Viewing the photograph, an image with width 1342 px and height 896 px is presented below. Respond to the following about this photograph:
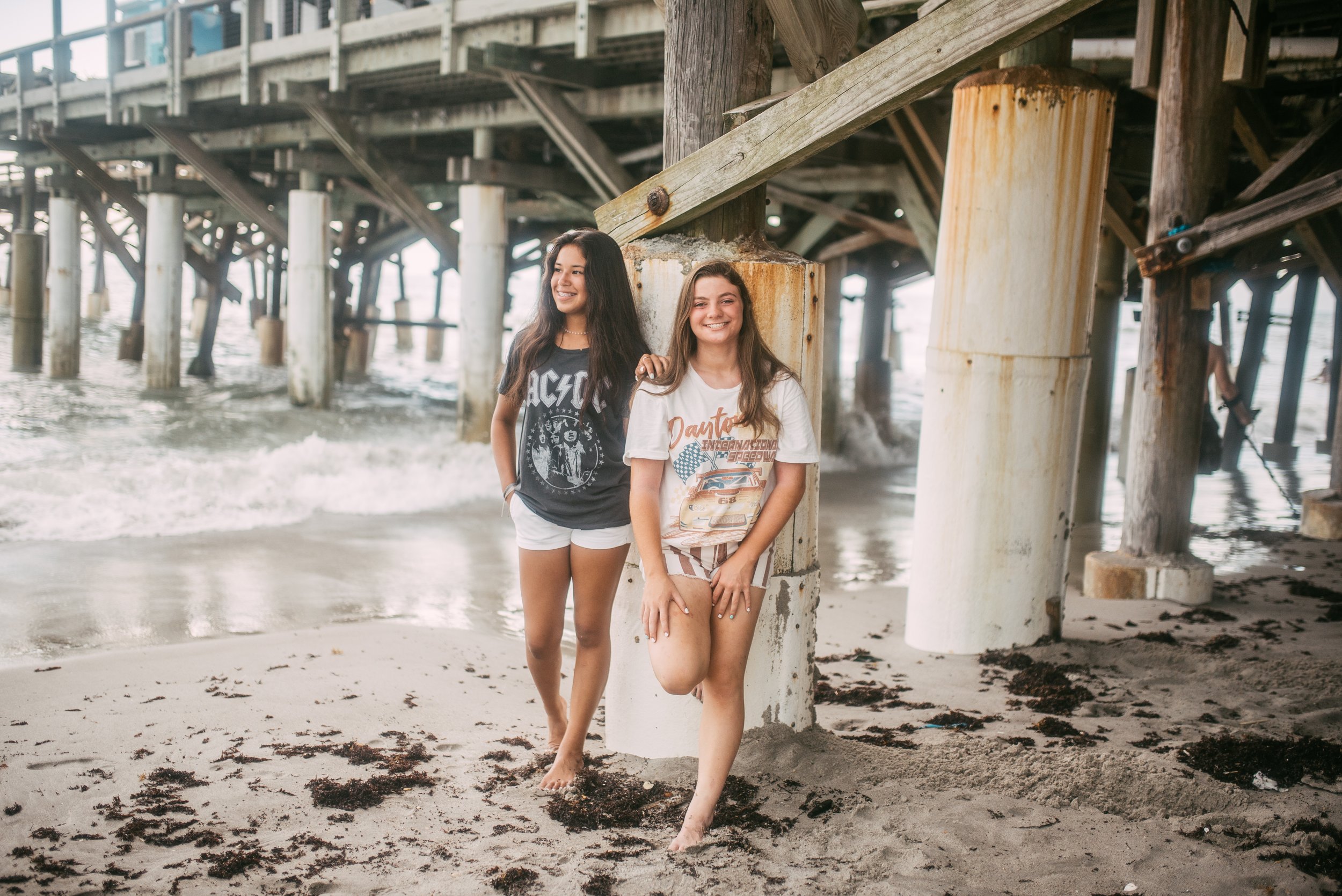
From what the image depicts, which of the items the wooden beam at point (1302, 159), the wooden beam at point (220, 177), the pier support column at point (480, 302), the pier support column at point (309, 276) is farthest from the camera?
the wooden beam at point (220, 177)

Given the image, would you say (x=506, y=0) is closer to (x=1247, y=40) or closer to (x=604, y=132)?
(x=604, y=132)

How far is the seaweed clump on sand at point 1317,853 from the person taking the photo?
2.51m

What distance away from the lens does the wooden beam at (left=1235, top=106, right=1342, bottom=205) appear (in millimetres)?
5066

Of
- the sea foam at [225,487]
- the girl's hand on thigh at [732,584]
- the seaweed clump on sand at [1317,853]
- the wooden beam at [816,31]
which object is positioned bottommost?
the sea foam at [225,487]

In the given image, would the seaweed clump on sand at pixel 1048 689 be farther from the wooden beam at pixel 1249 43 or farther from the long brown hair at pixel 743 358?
the wooden beam at pixel 1249 43

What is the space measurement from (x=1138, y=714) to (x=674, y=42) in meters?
2.69

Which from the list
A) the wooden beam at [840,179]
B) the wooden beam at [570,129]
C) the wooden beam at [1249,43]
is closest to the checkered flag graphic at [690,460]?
the wooden beam at [1249,43]

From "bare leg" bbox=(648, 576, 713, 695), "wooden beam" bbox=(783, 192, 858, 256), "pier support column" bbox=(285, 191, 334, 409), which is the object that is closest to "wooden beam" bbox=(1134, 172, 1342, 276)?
"bare leg" bbox=(648, 576, 713, 695)

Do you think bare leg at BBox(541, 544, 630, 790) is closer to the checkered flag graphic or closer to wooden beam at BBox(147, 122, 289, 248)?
the checkered flag graphic

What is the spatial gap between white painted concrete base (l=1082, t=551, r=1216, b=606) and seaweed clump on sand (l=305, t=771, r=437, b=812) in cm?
379

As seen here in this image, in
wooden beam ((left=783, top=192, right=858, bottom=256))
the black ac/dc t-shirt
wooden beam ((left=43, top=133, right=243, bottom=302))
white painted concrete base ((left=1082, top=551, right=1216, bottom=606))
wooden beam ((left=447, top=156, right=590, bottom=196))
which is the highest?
wooden beam ((left=43, top=133, right=243, bottom=302))

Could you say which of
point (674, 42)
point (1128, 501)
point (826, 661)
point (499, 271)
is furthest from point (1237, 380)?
point (674, 42)

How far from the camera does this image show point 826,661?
14.7 ft

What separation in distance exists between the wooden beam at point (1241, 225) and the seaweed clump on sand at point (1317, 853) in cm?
297
